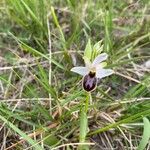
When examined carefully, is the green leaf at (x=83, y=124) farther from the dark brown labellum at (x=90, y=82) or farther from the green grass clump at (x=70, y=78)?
the dark brown labellum at (x=90, y=82)

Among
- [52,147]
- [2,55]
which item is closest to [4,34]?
[2,55]

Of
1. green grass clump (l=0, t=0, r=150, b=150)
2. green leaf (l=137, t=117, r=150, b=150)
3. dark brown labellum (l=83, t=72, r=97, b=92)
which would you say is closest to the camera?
dark brown labellum (l=83, t=72, r=97, b=92)

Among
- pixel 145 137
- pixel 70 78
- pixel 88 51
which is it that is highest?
pixel 70 78

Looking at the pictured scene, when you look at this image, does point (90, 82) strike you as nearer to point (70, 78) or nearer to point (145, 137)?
point (145, 137)

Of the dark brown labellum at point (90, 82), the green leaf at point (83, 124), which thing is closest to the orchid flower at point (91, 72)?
the dark brown labellum at point (90, 82)

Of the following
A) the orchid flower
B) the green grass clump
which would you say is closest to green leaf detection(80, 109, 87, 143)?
the green grass clump

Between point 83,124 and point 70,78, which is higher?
point 70,78

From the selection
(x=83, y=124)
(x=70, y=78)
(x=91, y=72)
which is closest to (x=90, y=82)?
(x=91, y=72)

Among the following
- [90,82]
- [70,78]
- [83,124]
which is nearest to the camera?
[90,82]

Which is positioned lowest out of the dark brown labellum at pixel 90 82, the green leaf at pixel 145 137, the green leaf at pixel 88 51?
the green leaf at pixel 145 137

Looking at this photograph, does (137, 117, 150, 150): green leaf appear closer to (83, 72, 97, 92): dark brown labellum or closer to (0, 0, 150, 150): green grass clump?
(0, 0, 150, 150): green grass clump
